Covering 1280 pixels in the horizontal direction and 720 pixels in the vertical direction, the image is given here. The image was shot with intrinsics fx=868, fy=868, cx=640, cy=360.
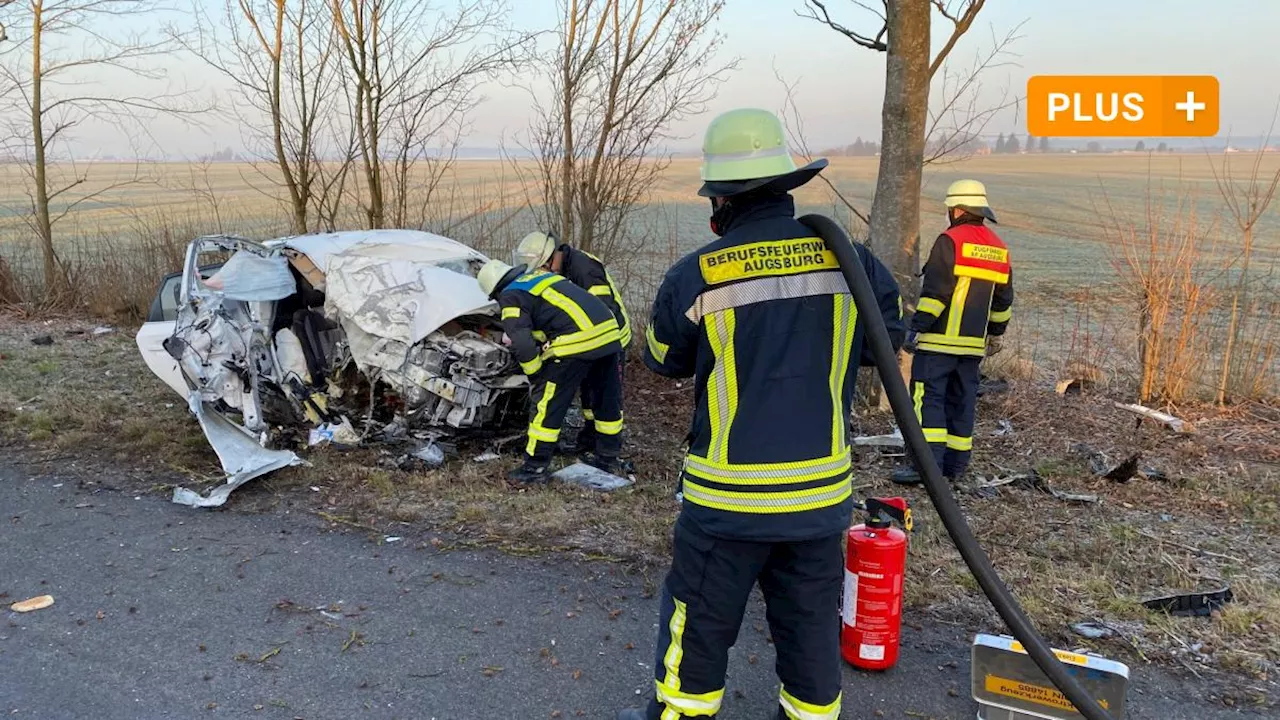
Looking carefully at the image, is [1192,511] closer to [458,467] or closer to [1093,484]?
[1093,484]

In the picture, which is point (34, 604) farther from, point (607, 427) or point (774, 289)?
point (774, 289)

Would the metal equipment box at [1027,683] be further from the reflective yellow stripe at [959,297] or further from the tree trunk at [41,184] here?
the tree trunk at [41,184]

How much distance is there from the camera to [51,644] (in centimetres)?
356

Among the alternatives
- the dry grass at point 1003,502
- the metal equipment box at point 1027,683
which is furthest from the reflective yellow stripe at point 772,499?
the dry grass at point 1003,502

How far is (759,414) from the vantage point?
2467 mm

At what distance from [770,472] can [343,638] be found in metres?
2.16

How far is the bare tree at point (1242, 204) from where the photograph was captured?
6562 mm

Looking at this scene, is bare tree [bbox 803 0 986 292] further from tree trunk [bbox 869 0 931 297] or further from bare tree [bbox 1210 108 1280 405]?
bare tree [bbox 1210 108 1280 405]

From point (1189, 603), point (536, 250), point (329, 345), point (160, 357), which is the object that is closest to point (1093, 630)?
point (1189, 603)

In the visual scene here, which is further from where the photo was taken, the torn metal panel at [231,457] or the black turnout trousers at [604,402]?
the black turnout trousers at [604,402]

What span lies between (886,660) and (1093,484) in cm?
291

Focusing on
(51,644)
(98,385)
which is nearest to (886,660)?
(51,644)

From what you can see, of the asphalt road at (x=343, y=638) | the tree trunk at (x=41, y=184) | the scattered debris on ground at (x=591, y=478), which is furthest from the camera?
the tree trunk at (x=41, y=184)

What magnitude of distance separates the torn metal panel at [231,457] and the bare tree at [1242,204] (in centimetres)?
702
